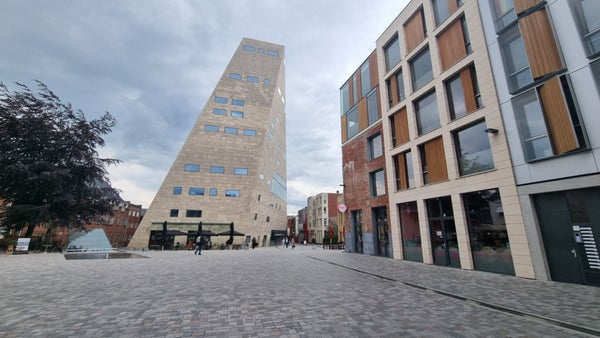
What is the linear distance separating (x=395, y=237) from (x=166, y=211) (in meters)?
35.6

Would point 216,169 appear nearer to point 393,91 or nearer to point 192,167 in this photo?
point 192,167

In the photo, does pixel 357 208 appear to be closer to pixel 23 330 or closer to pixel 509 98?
pixel 509 98

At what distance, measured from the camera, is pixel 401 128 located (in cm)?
1889

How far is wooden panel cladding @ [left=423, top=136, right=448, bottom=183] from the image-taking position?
1512cm

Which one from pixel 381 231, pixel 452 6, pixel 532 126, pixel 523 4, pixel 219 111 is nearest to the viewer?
pixel 532 126

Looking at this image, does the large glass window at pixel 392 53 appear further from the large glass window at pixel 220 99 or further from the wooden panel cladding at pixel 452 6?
the large glass window at pixel 220 99

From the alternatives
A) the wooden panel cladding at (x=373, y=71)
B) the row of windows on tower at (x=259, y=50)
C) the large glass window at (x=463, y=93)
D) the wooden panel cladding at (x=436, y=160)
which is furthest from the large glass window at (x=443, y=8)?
the row of windows on tower at (x=259, y=50)

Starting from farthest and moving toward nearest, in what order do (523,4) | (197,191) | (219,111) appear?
(219,111) → (197,191) → (523,4)

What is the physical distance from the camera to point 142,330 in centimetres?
475

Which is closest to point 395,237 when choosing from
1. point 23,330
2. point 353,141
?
point 353,141

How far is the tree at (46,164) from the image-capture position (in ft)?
72.5

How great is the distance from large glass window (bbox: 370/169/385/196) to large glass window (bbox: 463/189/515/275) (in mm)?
7498

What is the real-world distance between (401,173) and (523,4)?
433 inches

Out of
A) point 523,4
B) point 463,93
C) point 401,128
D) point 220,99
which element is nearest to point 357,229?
point 401,128
